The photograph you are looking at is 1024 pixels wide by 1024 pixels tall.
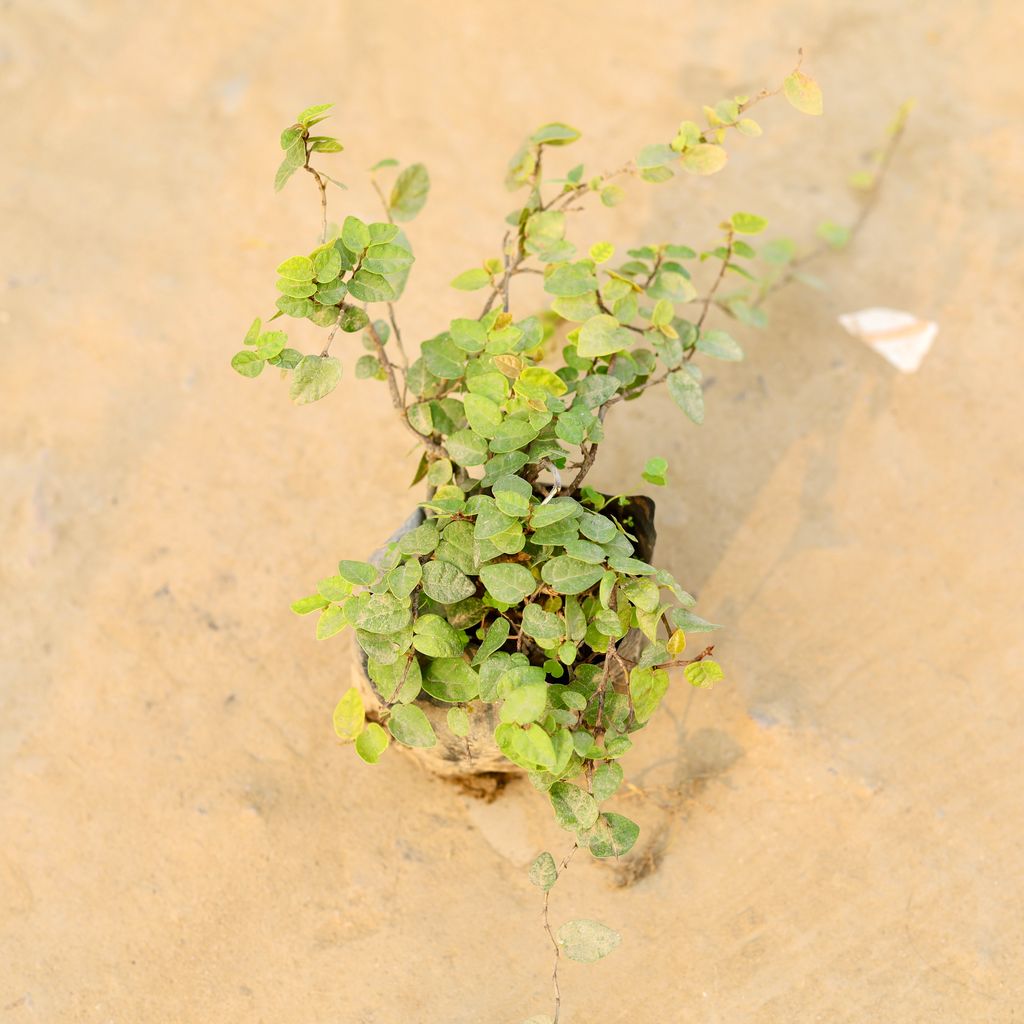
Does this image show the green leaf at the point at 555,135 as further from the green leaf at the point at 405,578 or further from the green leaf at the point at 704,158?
the green leaf at the point at 405,578

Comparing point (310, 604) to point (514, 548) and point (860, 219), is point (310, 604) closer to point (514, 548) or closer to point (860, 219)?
point (514, 548)

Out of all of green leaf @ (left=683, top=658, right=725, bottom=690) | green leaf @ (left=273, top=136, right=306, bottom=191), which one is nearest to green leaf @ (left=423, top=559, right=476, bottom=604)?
green leaf @ (left=683, top=658, right=725, bottom=690)

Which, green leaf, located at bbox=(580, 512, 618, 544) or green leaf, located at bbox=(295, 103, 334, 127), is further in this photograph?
green leaf, located at bbox=(580, 512, 618, 544)

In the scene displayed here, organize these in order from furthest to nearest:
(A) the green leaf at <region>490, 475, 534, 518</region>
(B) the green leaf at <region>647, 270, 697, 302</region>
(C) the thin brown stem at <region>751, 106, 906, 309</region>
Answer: (C) the thin brown stem at <region>751, 106, 906, 309</region>, (B) the green leaf at <region>647, 270, 697, 302</region>, (A) the green leaf at <region>490, 475, 534, 518</region>

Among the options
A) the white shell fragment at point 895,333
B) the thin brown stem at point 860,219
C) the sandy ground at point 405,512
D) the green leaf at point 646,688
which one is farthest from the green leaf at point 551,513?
the white shell fragment at point 895,333

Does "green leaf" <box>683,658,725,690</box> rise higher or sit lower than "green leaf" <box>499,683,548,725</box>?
lower

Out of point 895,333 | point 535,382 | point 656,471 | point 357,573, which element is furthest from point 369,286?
point 895,333

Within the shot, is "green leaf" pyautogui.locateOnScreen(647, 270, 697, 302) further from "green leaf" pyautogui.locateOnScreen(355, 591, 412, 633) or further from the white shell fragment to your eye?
the white shell fragment

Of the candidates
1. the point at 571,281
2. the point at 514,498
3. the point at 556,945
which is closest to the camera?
the point at 514,498

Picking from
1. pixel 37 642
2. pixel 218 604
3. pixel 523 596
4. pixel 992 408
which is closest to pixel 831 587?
pixel 992 408
